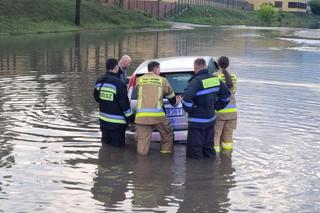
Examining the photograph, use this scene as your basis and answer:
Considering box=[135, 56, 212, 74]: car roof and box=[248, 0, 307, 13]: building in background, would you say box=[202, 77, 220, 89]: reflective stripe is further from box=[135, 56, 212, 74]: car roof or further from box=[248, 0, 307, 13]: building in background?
box=[248, 0, 307, 13]: building in background

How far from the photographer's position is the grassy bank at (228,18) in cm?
10650

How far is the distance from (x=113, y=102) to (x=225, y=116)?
1.94 m

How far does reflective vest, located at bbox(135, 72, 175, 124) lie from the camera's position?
956cm

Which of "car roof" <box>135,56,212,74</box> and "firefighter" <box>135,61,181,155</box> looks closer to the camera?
"firefighter" <box>135,61,181,155</box>

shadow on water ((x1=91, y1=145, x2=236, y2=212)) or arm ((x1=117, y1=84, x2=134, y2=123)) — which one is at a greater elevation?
arm ((x1=117, y1=84, x2=134, y2=123))

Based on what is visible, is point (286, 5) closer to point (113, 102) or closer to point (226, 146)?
point (226, 146)

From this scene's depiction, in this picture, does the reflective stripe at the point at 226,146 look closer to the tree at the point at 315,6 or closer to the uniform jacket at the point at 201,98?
the uniform jacket at the point at 201,98

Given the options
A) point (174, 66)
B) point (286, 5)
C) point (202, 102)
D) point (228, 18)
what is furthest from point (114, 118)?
point (286, 5)

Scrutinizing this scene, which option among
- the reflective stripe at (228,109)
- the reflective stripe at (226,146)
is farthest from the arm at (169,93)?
the reflective stripe at (226,146)

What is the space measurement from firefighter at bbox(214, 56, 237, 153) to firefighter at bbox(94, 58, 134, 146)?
1503 mm

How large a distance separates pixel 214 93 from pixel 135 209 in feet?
9.42

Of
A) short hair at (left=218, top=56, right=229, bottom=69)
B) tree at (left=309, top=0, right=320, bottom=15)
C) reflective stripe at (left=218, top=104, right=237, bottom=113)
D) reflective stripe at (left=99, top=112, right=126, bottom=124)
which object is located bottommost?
reflective stripe at (left=99, top=112, right=126, bottom=124)

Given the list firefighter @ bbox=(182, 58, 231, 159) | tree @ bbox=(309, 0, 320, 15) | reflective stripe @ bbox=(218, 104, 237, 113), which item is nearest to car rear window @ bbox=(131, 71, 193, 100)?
reflective stripe @ bbox=(218, 104, 237, 113)

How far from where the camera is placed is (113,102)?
32.6 ft
